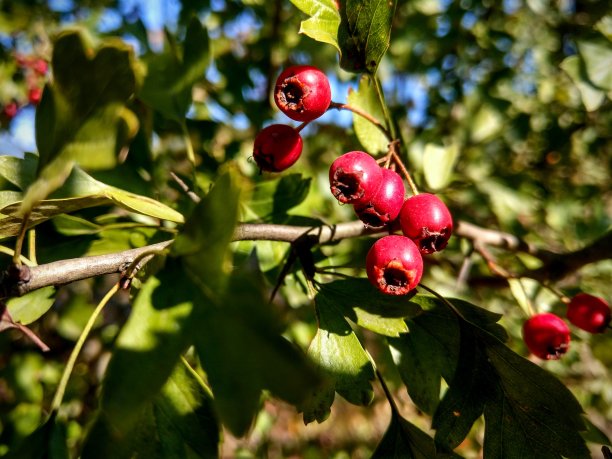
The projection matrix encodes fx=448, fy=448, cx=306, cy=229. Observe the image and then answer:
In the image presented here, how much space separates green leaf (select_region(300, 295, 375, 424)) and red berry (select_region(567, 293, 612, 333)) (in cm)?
72

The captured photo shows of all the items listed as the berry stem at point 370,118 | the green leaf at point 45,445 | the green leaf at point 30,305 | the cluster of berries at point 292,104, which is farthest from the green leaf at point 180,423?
the berry stem at point 370,118

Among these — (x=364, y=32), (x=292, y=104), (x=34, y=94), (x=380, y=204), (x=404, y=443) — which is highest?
(x=364, y=32)

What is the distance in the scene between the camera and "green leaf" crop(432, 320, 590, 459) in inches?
36.9

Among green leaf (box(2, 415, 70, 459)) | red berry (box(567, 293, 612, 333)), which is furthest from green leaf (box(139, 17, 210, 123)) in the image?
red berry (box(567, 293, 612, 333))

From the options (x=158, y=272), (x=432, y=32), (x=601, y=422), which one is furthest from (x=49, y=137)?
(x=601, y=422)

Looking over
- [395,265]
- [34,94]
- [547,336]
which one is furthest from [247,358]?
[34,94]

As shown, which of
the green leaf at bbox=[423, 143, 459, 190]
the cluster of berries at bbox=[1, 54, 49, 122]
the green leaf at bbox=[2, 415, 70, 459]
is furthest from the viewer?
the cluster of berries at bbox=[1, 54, 49, 122]

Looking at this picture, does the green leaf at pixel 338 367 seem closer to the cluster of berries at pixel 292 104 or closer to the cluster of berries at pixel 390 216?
A: the cluster of berries at pixel 390 216

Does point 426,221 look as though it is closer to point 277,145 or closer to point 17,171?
point 277,145

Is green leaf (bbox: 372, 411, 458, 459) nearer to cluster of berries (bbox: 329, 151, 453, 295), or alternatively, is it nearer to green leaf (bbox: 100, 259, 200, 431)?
cluster of berries (bbox: 329, 151, 453, 295)

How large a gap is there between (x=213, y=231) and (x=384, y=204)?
0.40 m

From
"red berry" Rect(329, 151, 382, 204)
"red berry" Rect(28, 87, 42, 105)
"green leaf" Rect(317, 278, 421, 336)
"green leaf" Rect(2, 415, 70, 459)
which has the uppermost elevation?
"red berry" Rect(329, 151, 382, 204)

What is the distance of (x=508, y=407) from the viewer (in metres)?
0.97

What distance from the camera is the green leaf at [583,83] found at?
143cm
